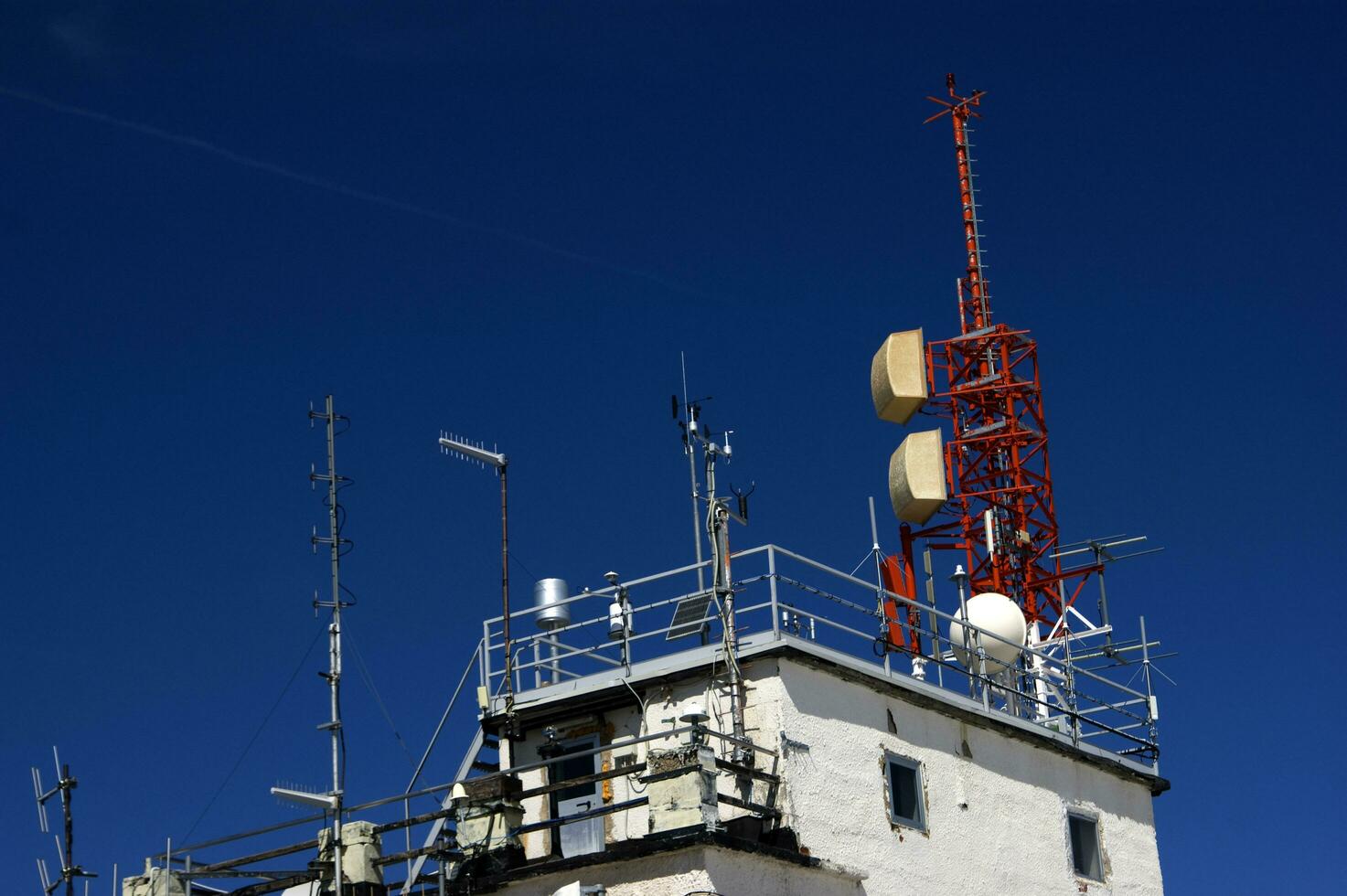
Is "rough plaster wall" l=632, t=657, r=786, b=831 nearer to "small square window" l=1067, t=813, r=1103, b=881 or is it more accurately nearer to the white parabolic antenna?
the white parabolic antenna

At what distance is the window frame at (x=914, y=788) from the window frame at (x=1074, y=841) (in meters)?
4.11

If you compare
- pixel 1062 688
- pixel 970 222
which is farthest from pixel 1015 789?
pixel 970 222

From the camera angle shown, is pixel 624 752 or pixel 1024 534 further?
pixel 1024 534

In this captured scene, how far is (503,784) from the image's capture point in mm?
32156

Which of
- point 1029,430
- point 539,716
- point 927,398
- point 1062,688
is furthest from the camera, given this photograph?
point 1029,430

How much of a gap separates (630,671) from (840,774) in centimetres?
365

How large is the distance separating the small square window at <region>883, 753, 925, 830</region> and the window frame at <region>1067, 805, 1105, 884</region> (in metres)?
4.16

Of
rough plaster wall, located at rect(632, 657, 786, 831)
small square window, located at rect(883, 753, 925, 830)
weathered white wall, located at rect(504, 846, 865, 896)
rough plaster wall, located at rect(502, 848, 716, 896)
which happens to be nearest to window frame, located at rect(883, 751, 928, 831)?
small square window, located at rect(883, 753, 925, 830)

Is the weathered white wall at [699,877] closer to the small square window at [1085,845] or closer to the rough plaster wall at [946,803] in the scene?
the rough plaster wall at [946,803]

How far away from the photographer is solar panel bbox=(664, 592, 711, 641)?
32.1 metres

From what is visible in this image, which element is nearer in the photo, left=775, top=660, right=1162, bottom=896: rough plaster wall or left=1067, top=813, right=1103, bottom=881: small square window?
left=775, top=660, right=1162, bottom=896: rough plaster wall

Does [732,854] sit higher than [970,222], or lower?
lower

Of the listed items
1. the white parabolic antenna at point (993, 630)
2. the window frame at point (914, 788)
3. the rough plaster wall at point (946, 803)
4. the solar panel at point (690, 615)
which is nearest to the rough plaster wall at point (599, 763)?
the solar panel at point (690, 615)

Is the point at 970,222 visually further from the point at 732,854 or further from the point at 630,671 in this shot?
the point at 732,854
